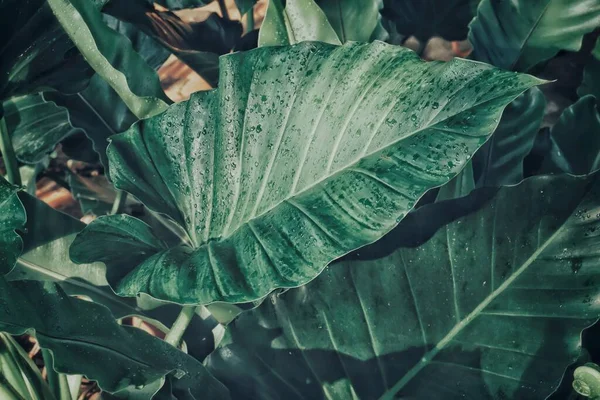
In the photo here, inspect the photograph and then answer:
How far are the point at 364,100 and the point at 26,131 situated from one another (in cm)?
92

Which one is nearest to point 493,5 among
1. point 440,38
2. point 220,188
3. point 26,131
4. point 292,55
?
point 440,38

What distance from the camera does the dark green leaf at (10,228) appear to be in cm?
82

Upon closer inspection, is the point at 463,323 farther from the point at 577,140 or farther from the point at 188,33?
the point at 188,33

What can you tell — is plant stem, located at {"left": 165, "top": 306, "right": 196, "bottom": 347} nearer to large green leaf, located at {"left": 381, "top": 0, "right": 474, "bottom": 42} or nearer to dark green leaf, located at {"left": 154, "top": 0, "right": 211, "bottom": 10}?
dark green leaf, located at {"left": 154, "top": 0, "right": 211, "bottom": 10}

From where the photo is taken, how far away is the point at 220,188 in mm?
803

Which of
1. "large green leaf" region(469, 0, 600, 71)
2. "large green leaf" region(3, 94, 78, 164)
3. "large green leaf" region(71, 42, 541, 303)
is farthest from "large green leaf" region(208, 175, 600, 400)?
"large green leaf" region(3, 94, 78, 164)

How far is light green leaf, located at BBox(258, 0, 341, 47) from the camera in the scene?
97 centimetres

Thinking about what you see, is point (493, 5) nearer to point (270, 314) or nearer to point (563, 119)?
point (563, 119)

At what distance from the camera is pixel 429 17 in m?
1.27

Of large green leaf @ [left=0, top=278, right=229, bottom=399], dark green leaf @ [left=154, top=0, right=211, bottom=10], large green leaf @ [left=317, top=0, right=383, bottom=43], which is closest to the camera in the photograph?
large green leaf @ [left=0, top=278, right=229, bottom=399]

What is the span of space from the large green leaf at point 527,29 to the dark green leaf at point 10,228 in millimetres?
752

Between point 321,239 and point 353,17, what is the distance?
0.57 m

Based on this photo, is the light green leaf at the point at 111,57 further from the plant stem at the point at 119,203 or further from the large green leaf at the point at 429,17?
the large green leaf at the point at 429,17

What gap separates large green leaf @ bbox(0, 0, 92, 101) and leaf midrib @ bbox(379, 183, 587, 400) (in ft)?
2.27
